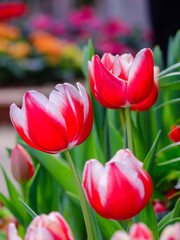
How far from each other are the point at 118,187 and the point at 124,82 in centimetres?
13

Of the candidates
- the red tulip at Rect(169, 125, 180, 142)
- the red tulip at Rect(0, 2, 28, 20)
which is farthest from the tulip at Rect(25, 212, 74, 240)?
the red tulip at Rect(0, 2, 28, 20)

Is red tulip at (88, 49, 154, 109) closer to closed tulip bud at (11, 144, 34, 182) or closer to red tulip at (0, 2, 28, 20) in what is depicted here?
closed tulip bud at (11, 144, 34, 182)

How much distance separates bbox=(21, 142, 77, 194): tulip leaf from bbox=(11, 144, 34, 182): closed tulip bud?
15 mm

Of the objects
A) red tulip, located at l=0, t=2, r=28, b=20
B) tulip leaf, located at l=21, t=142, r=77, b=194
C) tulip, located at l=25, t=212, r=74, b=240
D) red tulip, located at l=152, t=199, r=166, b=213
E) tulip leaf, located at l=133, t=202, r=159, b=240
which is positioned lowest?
red tulip, located at l=152, t=199, r=166, b=213

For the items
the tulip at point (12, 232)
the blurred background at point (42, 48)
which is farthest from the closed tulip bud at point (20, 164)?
the blurred background at point (42, 48)

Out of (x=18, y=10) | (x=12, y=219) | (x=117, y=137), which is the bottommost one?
(x=12, y=219)

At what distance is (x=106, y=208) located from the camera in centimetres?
36

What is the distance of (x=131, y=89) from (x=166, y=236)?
0.21 metres

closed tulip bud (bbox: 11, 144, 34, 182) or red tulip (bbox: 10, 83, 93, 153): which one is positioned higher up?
red tulip (bbox: 10, 83, 93, 153)

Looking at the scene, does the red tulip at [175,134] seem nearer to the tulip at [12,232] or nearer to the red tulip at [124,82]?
the red tulip at [124,82]

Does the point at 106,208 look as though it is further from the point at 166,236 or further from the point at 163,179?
the point at 163,179

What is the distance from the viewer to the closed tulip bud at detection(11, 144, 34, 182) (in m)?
0.61

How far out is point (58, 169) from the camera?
2.07 feet

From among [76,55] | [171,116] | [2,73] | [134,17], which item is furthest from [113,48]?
[134,17]
